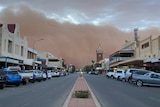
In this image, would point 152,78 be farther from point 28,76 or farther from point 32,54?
point 32,54

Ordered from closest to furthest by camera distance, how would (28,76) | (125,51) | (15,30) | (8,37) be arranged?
(28,76), (8,37), (15,30), (125,51)

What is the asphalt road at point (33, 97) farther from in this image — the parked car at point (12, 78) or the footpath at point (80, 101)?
the parked car at point (12, 78)

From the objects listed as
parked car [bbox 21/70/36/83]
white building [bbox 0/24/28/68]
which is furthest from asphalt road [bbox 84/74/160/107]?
white building [bbox 0/24/28/68]

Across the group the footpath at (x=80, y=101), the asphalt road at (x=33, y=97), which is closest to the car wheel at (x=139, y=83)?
the asphalt road at (x=33, y=97)

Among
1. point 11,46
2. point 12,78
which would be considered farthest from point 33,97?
point 11,46

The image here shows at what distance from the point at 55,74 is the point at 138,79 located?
2119 inches

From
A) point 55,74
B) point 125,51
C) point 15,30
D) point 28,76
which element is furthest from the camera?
point 125,51

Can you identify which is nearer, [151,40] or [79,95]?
[79,95]

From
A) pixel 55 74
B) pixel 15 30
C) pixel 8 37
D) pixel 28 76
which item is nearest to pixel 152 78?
pixel 28 76

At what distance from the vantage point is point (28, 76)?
46000mm

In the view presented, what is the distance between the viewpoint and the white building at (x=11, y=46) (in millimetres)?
59125

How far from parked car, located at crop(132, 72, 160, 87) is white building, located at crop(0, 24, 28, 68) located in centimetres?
2429

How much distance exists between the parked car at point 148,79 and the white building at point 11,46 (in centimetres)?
2429

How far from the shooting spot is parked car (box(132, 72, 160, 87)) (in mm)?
39812
